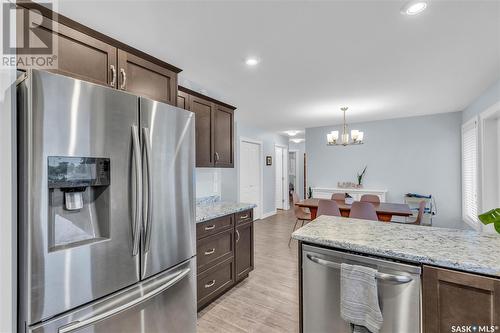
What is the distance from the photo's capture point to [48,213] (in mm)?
1090

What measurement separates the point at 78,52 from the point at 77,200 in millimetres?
1032

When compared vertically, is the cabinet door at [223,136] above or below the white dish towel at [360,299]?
above

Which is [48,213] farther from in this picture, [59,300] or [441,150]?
[441,150]

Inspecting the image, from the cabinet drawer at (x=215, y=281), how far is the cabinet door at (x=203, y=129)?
1.10 m

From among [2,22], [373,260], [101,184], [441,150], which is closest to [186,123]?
[101,184]

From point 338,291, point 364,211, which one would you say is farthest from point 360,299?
point 364,211

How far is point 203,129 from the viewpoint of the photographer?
104 inches

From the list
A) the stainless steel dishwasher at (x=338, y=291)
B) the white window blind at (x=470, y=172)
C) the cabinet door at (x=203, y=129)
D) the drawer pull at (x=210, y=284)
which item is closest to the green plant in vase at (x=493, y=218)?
the stainless steel dishwasher at (x=338, y=291)

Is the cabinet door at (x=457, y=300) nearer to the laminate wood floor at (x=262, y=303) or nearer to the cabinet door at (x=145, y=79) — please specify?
the laminate wood floor at (x=262, y=303)

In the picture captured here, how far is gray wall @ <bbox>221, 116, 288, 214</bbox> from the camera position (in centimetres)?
497

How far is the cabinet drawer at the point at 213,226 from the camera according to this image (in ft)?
7.11

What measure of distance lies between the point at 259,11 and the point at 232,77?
118cm

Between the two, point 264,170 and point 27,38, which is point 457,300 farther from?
point 264,170

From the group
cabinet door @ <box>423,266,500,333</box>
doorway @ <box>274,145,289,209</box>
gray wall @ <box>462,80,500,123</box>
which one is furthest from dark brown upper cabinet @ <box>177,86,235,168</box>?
doorway @ <box>274,145,289,209</box>
